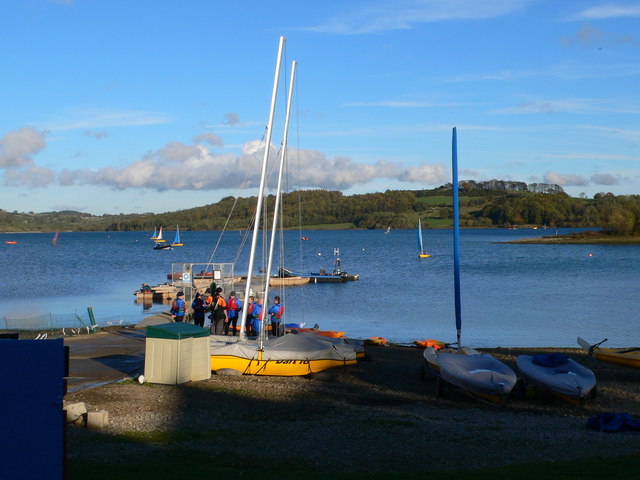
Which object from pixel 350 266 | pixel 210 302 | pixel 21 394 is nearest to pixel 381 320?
pixel 210 302

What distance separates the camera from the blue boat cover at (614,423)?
13898 mm

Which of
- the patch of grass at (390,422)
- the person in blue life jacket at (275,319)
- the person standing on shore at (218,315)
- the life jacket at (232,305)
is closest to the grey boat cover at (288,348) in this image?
the person standing on shore at (218,315)

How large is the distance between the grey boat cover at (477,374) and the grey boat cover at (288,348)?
2.81 meters

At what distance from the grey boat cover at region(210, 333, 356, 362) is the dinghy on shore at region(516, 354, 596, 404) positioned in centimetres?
448

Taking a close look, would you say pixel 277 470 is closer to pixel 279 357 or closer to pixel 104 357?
pixel 279 357

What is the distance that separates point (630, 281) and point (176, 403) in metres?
57.7

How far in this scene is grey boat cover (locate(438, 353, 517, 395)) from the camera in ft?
54.8

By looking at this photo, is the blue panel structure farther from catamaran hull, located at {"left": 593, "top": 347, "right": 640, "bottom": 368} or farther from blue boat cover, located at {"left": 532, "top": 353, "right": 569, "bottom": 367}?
catamaran hull, located at {"left": 593, "top": 347, "right": 640, "bottom": 368}

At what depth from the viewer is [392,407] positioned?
16219mm

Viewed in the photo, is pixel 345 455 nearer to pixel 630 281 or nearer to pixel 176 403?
pixel 176 403

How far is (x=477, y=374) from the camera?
16969 millimetres

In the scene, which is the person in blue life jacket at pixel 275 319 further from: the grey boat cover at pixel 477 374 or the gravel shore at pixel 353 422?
the grey boat cover at pixel 477 374

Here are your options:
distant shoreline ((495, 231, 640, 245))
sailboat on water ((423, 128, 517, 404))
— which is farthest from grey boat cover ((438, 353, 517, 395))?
distant shoreline ((495, 231, 640, 245))

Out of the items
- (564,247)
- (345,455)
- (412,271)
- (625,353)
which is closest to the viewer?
(345,455)
